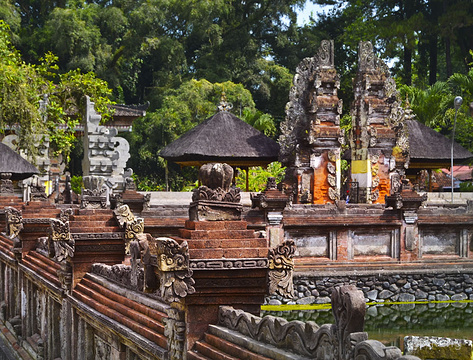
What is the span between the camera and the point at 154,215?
60.9 feet

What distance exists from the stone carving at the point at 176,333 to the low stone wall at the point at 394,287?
1307cm

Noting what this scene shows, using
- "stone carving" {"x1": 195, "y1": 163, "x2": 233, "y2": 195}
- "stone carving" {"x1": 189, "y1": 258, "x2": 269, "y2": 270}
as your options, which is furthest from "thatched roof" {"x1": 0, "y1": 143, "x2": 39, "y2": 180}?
"stone carving" {"x1": 189, "y1": 258, "x2": 269, "y2": 270}

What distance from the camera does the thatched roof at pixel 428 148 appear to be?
103ft

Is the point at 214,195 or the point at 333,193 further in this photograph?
the point at 333,193

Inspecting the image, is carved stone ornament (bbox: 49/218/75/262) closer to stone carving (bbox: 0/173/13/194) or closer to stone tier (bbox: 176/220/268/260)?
stone tier (bbox: 176/220/268/260)

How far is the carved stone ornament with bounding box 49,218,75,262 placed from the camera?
934 centimetres

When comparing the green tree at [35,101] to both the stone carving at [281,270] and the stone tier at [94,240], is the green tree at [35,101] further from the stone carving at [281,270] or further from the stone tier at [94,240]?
the stone carving at [281,270]

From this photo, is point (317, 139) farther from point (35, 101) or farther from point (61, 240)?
point (61, 240)

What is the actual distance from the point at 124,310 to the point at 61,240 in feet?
6.45

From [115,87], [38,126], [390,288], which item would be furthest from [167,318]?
[115,87]

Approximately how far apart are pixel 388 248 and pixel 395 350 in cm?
1652

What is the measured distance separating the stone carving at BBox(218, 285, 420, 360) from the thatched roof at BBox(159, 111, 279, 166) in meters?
23.1

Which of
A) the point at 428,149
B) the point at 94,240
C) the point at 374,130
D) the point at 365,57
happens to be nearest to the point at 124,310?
the point at 94,240

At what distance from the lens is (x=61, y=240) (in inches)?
370
